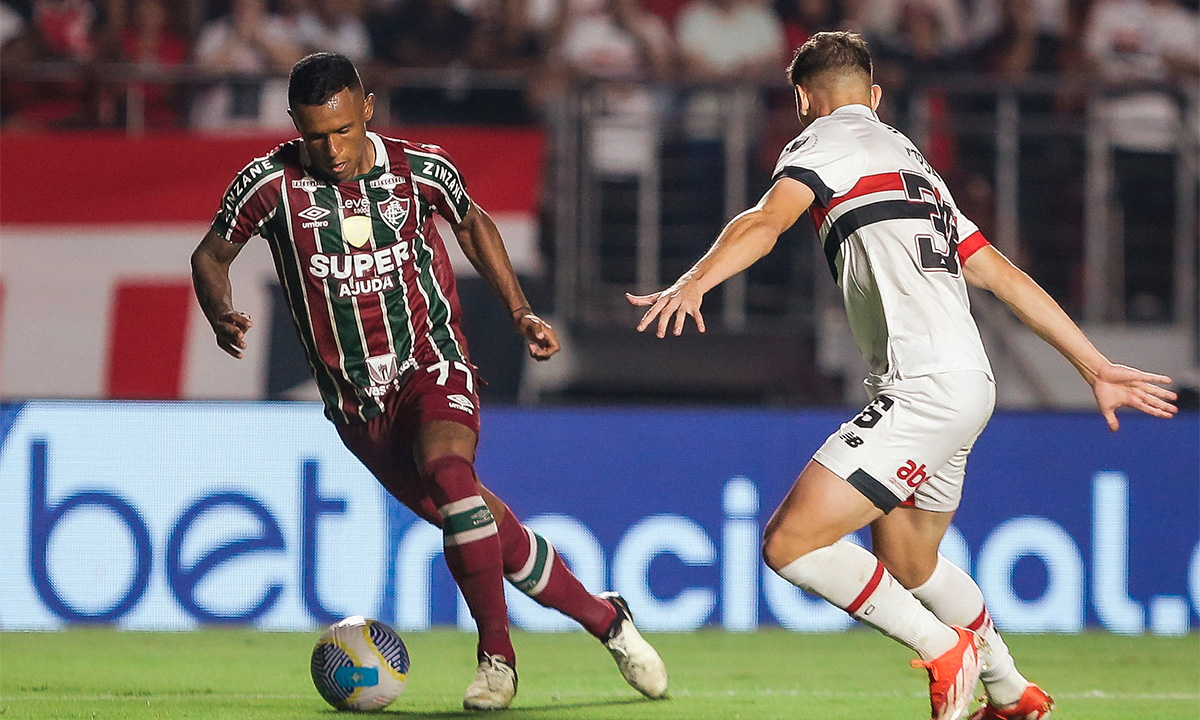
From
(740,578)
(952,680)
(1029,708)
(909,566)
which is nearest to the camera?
(952,680)

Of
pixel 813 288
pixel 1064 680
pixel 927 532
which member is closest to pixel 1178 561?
pixel 1064 680

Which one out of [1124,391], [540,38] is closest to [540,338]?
[1124,391]

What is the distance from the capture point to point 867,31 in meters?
10.7

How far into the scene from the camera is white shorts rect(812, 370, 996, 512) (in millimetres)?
4414

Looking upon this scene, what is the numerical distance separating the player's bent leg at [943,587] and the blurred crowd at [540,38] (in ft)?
19.5

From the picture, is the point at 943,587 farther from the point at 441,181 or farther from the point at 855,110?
the point at 441,181

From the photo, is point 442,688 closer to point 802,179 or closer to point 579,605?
point 579,605

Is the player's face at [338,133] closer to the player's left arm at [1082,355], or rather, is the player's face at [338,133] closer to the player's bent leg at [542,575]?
the player's bent leg at [542,575]

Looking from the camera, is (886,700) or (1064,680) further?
(1064,680)

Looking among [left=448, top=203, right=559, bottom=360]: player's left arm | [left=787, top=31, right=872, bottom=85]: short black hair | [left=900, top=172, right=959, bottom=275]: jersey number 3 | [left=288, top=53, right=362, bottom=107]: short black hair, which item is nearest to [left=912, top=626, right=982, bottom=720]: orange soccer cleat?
[left=900, top=172, right=959, bottom=275]: jersey number 3

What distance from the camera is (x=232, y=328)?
5.07 metres

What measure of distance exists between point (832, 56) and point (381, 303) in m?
1.73

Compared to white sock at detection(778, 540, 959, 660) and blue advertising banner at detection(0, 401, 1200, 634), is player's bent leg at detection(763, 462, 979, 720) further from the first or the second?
blue advertising banner at detection(0, 401, 1200, 634)

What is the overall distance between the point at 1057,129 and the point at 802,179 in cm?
638
